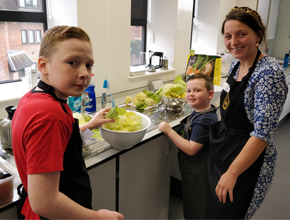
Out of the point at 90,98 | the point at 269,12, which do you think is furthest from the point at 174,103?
the point at 269,12

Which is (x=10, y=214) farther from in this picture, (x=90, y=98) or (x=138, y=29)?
(x=138, y=29)

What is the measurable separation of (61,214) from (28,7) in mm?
1589

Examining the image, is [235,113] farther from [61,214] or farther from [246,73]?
[61,214]

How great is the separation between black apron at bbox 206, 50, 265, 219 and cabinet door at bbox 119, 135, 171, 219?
0.36m

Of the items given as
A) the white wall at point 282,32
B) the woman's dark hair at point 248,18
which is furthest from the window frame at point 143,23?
the white wall at point 282,32

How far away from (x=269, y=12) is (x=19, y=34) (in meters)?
3.98

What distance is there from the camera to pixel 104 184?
1245 millimetres

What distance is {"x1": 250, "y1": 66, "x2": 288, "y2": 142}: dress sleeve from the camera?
1.06 metres

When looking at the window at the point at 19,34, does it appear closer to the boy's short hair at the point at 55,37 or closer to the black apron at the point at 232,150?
the boy's short hair at the point at 55,37

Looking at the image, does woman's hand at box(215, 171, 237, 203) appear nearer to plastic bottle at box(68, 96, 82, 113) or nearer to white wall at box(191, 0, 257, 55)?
plastic bottle at box(68, 96, 82, 113)

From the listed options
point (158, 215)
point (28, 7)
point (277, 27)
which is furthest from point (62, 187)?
point (277, 27)

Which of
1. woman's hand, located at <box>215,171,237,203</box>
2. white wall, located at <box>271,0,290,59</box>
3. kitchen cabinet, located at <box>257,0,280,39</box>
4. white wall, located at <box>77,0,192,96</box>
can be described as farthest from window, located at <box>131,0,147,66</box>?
white wall, located at <box>271,0,290,59</box>

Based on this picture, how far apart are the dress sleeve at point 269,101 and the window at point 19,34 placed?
1526 mm

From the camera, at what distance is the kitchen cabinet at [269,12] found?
383 centimetres
